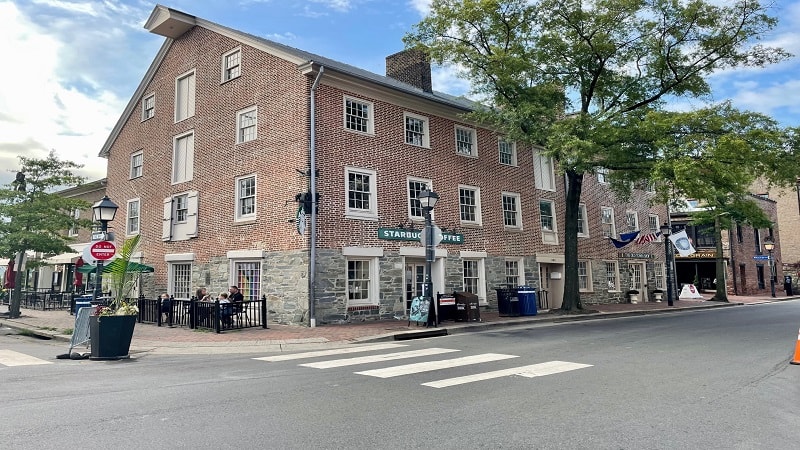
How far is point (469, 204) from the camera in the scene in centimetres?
2064

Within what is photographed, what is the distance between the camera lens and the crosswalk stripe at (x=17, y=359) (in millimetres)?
9184

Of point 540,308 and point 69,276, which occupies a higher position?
point 69,276

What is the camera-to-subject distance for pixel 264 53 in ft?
59.6

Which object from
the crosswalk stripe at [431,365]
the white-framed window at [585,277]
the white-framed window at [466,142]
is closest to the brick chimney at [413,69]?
the white-framed window at [466,142]

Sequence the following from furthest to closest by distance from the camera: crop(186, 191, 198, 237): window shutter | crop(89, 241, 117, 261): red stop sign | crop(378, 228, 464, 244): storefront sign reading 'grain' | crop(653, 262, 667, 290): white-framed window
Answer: crop(653, 262, 667, 290): white-framed window
crop(186, 191, 198, 237): window shutter
crop(378, 228, 464, 244): storefront sign reading 'grain'
crop(89, 241, 117, 261): red stop sign

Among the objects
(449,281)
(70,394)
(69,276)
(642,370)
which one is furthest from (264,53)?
(69,276)

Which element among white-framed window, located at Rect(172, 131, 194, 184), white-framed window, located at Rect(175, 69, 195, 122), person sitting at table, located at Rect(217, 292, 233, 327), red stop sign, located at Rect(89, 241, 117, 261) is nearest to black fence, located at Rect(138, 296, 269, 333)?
person sitting at table, located at Rect(217, 292, 233, 327)

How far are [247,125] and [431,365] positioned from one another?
42.6 ft

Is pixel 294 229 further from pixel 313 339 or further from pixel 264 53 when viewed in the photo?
pixel 264 53

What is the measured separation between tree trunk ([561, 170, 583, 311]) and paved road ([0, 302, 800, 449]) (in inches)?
360

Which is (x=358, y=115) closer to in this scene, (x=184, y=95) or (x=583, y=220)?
(x=184, y=95)

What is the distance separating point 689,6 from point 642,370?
13.9 m

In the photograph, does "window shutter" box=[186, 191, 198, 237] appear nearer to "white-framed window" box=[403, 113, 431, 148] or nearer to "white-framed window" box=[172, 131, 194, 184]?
"white-framed window" box=[172, 131, 194, 184]

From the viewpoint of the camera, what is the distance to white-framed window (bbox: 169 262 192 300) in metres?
19.9
